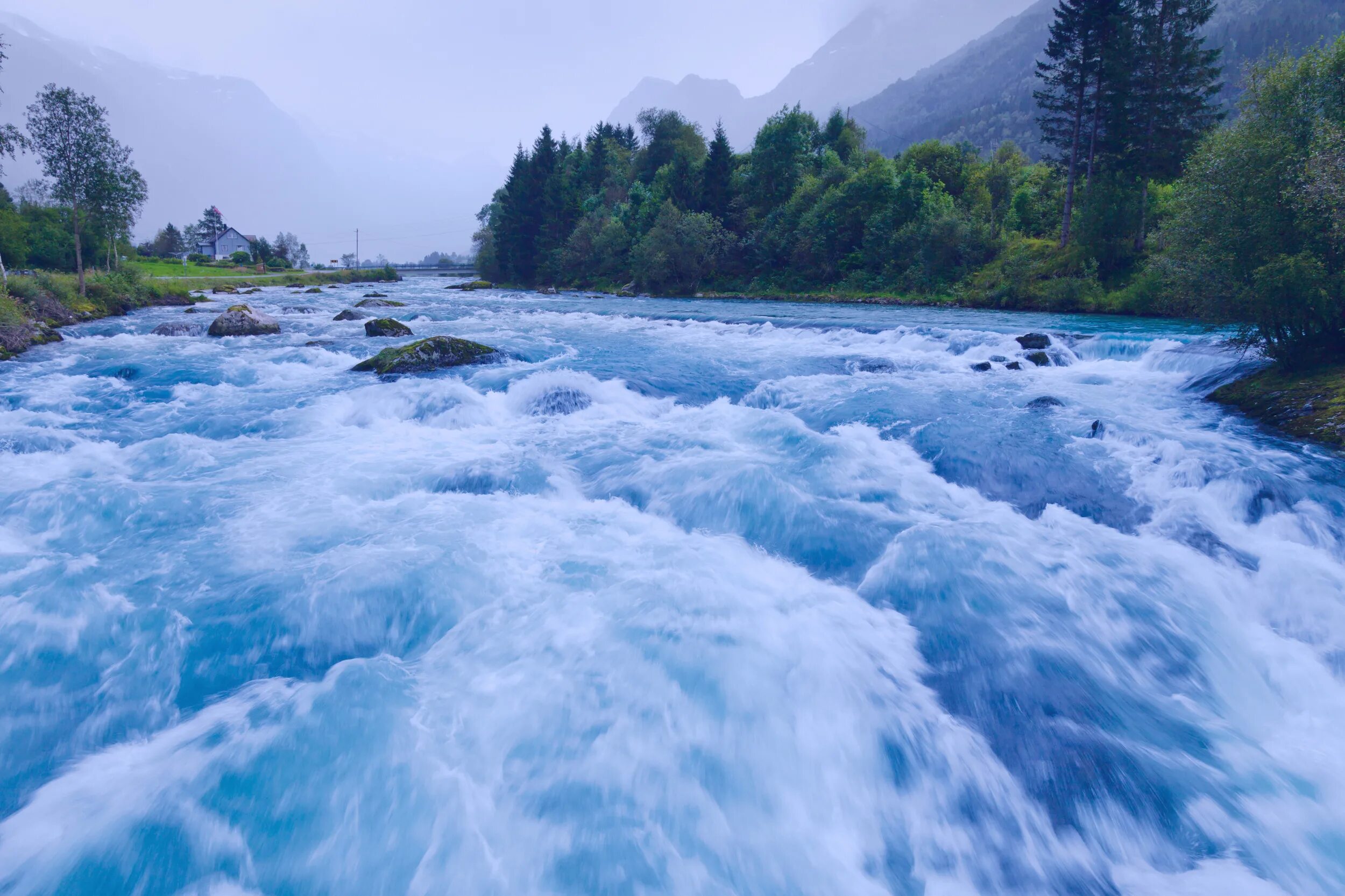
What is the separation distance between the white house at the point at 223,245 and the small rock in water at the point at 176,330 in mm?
109672

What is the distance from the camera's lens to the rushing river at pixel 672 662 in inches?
142

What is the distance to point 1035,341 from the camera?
61.4ft

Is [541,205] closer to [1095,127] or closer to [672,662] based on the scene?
[1095,127]

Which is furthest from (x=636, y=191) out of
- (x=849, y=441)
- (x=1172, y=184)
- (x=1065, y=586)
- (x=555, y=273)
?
(x=1065, y=586)

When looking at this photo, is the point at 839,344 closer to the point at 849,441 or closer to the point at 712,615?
the point at 849,441

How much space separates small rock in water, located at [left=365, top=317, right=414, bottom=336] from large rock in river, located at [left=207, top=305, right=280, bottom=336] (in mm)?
3572

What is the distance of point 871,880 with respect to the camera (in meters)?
3.50

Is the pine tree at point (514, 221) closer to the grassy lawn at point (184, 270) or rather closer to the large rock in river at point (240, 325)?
the grassy lawn at point (184, 270)

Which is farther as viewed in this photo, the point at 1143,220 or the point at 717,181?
the point at 717,181

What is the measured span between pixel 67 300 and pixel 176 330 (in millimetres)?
10144

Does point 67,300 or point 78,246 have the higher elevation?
point 78,246

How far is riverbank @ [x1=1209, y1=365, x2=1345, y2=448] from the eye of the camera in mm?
9633

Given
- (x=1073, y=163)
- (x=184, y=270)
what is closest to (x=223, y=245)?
(x=184, y=270)

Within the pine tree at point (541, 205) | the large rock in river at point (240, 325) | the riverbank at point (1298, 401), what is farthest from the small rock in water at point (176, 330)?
the pine tree at point (541, 205)
